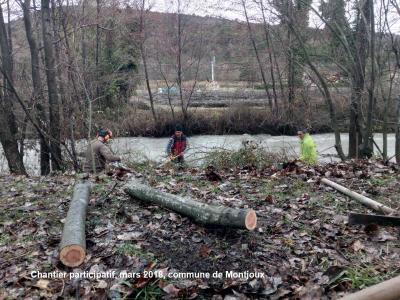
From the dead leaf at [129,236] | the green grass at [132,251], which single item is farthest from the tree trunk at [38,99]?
the green grass at [132,251]

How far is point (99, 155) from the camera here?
375 inches

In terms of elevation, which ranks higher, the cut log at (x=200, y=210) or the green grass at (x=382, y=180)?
the cut log at (x=200, y=210)

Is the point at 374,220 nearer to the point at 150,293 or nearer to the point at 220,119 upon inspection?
the point at 150,293

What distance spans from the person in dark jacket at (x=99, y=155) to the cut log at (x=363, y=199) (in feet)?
16.3

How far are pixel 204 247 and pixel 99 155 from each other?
5.99 m

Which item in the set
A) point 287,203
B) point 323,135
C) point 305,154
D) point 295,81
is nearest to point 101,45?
point 295,81

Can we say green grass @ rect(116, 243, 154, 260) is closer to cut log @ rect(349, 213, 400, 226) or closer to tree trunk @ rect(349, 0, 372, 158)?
cut log @ rect(349, 213, 400, 226)

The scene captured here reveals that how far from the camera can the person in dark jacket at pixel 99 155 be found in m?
9.30

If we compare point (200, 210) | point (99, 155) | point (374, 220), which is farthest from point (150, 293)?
point (99, 155)

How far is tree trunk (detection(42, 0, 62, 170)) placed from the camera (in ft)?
37.9

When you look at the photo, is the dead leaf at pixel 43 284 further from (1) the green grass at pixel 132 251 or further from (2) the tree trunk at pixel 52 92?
(2) the tree trunk at pixel 52 92

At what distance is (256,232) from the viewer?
4410 mm

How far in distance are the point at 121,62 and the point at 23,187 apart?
65.1 ft

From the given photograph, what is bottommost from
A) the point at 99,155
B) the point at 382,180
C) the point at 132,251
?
the point at 132,251
